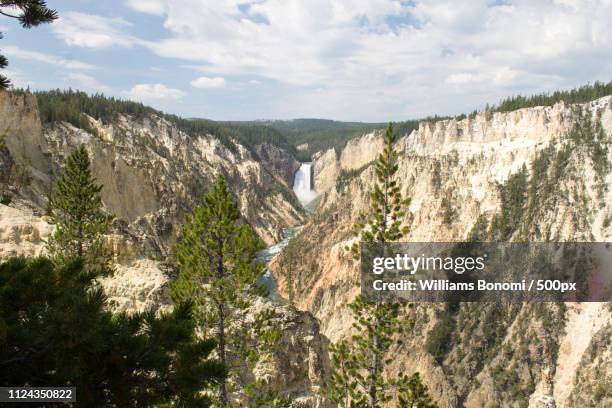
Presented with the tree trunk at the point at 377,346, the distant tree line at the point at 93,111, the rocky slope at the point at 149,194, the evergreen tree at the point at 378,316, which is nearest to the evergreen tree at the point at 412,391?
the evergreen tree at the point at 378,316

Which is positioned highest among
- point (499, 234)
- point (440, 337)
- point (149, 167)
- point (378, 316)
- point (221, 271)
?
point (149, 167)

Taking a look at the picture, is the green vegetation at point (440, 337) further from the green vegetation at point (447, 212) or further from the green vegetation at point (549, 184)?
the green vegetation at point (447, 212)

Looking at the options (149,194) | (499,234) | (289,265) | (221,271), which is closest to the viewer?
(221,271)

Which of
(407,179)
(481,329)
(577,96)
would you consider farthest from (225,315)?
(577,96)

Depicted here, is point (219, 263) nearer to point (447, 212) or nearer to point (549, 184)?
point (549, 184)

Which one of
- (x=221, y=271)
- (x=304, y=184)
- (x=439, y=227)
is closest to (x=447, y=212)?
(x=439, y=227)

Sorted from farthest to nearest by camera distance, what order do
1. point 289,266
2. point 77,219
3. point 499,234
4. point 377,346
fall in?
point 289,266
point 499,234
point 77,219
point 377,346

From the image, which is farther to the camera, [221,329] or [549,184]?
[549,184]
